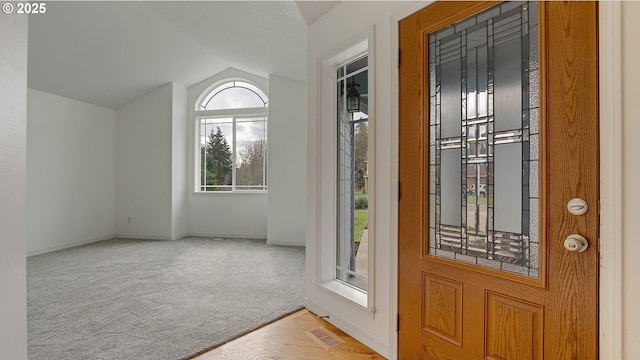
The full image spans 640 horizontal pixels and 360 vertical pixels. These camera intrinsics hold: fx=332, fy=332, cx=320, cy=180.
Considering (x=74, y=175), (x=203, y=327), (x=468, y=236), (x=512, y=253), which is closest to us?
(x=512, y=253)

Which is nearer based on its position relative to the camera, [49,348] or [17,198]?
[17,198]

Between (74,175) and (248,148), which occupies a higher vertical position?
(248,148)

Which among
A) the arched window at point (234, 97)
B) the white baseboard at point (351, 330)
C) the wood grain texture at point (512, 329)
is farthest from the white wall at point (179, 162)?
the wood grain texture at point (512, 329)

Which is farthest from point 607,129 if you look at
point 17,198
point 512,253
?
point 17,198

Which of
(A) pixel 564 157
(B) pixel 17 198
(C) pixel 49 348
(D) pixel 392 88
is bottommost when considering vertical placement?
(C) pixel 49 348

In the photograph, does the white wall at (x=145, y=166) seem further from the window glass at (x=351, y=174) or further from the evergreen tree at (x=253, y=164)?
the window glass at (x=351, y=174)

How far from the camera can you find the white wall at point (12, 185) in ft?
4.90

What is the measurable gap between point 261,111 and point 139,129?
2.40m

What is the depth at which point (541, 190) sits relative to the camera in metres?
1.39

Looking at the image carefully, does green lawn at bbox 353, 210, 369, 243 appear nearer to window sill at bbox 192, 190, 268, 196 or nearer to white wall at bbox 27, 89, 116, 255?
window sill at bbox 192, 190, 268, 196

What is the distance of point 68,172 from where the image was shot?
561 cm

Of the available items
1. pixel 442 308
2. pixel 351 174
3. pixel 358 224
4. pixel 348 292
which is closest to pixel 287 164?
pixel 351 174

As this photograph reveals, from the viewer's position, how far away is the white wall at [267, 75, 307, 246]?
5801 mm

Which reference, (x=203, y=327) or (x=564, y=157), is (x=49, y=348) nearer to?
(x=203, y=327)
